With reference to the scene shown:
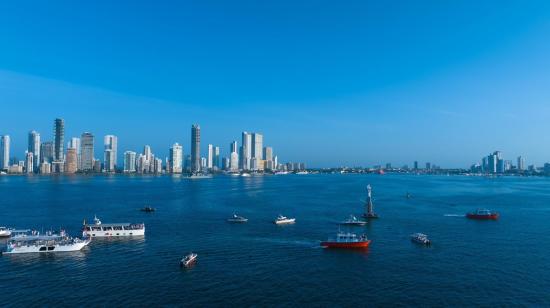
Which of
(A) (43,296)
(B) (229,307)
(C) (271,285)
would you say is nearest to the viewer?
(B) (229,307)

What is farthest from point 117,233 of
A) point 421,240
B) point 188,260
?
point 421,240

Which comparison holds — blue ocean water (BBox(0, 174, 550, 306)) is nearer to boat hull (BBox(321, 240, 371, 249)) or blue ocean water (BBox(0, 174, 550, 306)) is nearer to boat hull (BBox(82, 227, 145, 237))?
boat hull (BBox(321, 240, 371, 249))

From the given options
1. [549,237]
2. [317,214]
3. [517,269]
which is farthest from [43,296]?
[549,237]

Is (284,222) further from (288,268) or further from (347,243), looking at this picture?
(288,268)

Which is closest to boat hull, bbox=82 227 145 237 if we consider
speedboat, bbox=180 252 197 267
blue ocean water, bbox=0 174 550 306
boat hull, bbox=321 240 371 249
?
blue ocean water, bbox=0 174 550 306

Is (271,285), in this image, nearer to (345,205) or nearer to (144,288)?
(144,288)

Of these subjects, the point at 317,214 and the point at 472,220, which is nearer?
the point at 472,220

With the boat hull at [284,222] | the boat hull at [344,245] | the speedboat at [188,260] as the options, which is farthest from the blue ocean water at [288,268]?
the boat hull at [284,222]

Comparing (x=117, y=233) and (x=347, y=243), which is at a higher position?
(x=347, y=243)

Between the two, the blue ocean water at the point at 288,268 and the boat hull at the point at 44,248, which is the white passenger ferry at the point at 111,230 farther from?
the boat hull at the point at 44,248
